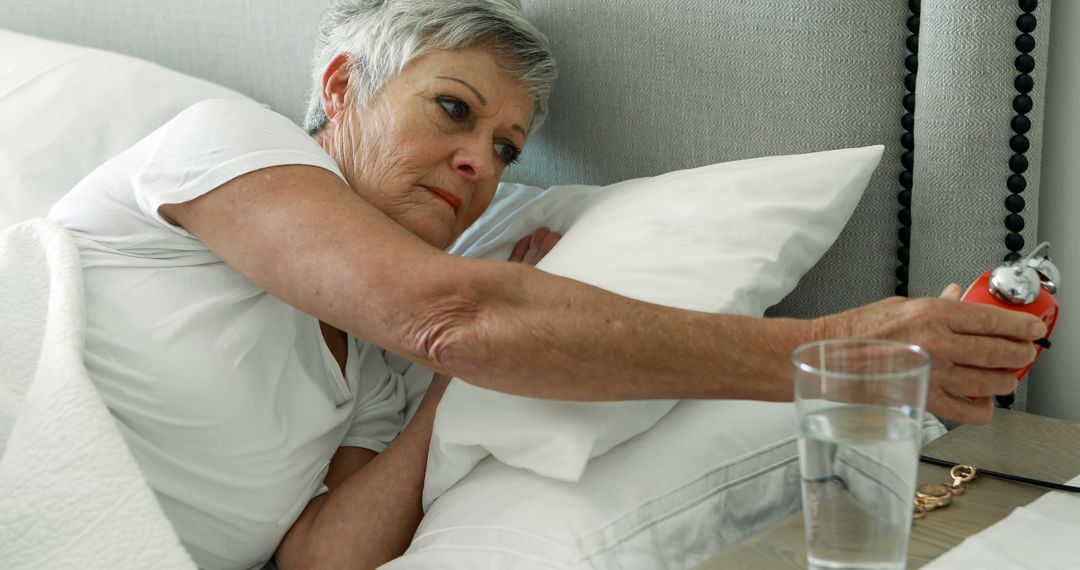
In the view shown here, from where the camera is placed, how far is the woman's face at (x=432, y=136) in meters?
1.37

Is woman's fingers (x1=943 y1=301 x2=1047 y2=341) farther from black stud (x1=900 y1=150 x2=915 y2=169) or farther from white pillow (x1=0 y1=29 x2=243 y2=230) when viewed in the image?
white pillow (x1=0 y1=29 x2=243 y2=230)

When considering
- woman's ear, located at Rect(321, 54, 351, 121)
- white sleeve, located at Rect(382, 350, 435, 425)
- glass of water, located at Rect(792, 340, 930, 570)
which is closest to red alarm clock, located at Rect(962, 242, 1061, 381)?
glass of water, located at Rect(792, 340, 930, 570)

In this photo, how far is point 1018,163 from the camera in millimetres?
1181

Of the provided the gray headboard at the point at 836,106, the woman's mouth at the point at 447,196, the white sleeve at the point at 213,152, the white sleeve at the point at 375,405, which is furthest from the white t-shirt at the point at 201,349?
the gray headboard at the point at 836,106

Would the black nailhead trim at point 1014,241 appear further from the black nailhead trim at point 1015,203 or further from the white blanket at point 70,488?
the white blanket at point 70,488

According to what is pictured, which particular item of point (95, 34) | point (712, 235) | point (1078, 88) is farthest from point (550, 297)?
point (95, 34)

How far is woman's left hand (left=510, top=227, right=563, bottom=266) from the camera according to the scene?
1446 mm

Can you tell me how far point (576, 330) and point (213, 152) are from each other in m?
0.45

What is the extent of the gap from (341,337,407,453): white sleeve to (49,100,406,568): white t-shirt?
121 millimetres

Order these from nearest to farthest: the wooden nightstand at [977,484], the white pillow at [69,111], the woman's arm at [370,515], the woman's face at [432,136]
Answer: the wooden nightstand at [977,484], the woman's arm at [370,515], the woman's face at [432,136], the white pillow at [69,111]

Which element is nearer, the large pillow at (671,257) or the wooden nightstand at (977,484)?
the wooden nightstand at (977,484)

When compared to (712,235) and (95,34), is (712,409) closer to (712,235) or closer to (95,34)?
(712,235)

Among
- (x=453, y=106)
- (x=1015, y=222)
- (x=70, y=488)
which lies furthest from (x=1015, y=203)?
(x=70, y=488)

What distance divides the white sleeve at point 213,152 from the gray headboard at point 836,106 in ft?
1.63
